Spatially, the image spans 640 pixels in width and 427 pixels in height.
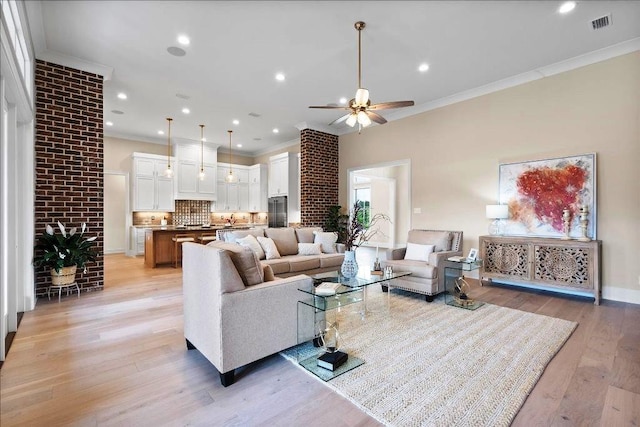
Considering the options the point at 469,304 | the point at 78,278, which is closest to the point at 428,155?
the point at 469,304

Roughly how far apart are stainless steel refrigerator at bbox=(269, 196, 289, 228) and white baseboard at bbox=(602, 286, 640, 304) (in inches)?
258

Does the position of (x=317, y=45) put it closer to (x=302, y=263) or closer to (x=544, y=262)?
(x=302, y=263)

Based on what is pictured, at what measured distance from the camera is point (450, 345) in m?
2.60

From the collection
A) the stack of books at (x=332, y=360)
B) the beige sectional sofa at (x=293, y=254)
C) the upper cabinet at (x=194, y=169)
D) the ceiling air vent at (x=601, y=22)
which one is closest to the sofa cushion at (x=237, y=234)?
the beige sectional sofa at (x=293, y=254)

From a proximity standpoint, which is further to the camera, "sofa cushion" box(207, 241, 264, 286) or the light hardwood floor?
"sofa cushion" box(207, 241, 264, 286)

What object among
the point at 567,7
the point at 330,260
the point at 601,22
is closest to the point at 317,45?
the point at 567,7

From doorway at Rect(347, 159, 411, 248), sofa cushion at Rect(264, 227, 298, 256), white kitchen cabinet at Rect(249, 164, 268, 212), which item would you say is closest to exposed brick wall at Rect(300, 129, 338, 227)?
doorway at Rect(347, 159, 411, 248)

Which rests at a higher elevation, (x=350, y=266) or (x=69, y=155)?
(x=69, y=155)

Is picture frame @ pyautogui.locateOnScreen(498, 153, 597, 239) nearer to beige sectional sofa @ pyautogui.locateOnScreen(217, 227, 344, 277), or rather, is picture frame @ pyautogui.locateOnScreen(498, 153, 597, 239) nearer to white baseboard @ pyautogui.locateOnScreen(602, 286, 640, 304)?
white baseboard @ pyautogui.locateOnScreen(602, 286, 640, 304)

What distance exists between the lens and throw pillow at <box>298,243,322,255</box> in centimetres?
494

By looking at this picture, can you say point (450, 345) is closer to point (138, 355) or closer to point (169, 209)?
point (138, 355)

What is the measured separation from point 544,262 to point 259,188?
7.43 meters

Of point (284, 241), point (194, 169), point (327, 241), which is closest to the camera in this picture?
point (284, 241)

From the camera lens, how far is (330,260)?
15.8ft
